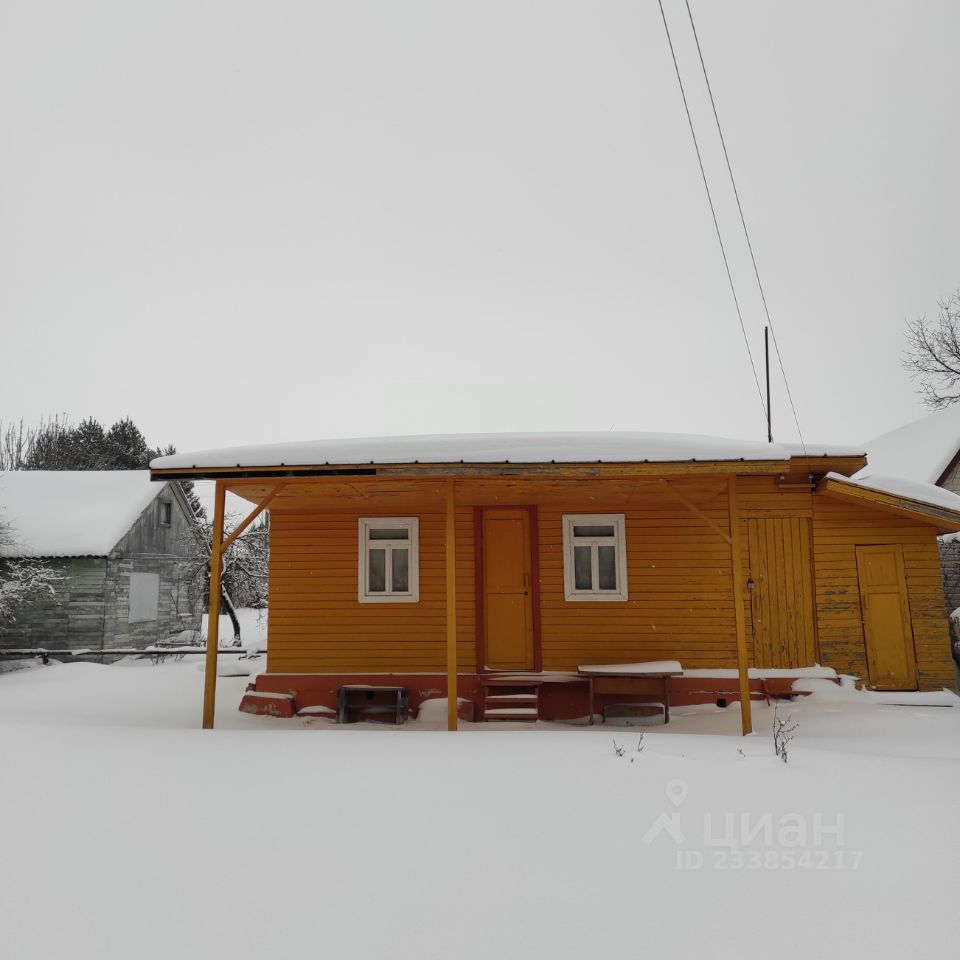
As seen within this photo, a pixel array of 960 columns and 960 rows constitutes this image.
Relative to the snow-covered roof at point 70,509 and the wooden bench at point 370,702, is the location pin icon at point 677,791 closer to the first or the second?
the wooden bench at point 370,702

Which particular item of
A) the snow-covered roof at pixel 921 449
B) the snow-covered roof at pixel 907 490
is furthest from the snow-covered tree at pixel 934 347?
the snow-covered roof at pixel 907 490

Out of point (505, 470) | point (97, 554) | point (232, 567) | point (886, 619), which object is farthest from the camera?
point (232, 567)

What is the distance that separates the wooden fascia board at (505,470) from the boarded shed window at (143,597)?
14776 mm

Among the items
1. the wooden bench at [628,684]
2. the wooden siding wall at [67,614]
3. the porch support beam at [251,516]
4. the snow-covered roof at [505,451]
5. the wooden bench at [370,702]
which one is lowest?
the wooden bench at [370,702]

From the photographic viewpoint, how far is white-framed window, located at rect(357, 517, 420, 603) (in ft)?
33.7

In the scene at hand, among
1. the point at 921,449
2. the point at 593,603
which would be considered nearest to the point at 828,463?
the point at 593,603

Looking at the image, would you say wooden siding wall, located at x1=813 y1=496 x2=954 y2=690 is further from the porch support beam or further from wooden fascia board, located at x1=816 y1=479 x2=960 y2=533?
the porch support beam

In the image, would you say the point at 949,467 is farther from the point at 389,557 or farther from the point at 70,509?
the point at 70,509

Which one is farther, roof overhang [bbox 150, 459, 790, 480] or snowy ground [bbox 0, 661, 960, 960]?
roof overhang [bbox 150, 459, 790, 480]

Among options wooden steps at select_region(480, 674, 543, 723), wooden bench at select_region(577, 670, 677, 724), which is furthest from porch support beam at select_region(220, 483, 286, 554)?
wooden bench at select_region(577, 670, 677, 724)

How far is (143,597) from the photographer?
816 inches

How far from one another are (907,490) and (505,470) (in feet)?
24.1

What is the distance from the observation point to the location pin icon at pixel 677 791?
4.75 metres

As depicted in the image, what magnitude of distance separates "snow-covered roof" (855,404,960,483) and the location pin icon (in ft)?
63.8
